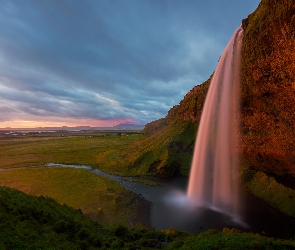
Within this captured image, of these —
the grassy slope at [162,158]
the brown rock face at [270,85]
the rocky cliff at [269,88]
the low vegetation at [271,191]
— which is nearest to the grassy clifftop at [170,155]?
the grassy slope at [162,158]

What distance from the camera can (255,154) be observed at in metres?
34.6

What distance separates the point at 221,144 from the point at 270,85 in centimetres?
1528

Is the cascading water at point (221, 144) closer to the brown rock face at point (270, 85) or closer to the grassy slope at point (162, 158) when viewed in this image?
the brown rock face at point (270, 85)

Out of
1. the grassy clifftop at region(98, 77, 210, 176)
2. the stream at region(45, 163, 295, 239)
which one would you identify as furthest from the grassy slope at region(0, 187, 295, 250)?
the grassy clifftop at region(98, 77, 210, 176)

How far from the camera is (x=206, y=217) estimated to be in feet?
81.7

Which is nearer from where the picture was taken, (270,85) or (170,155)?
(270,85)

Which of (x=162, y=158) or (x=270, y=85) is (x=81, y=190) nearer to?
(x=162, y=158)

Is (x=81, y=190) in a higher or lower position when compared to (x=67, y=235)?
lower

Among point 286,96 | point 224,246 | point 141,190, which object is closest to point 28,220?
point 224,246

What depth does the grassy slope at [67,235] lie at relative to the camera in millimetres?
11055

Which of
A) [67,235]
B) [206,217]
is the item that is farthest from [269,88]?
[67,235]

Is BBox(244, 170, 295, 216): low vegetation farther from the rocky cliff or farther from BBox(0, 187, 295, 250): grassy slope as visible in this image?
BBox(0, 187, 295, 250): grassy slope

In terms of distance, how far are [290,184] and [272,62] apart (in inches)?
777

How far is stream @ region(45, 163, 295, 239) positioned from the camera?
2198 cm
